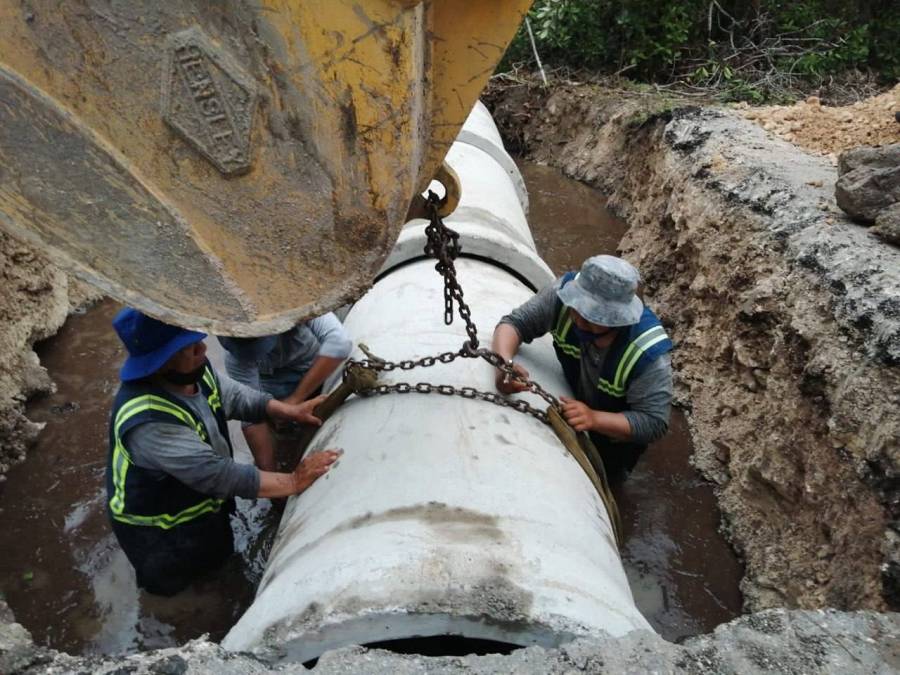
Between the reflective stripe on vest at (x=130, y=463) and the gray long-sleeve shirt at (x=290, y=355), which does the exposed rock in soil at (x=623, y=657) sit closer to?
the reflective stripe on vest at (x=130, y=463)

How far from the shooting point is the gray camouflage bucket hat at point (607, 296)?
289 centimetres

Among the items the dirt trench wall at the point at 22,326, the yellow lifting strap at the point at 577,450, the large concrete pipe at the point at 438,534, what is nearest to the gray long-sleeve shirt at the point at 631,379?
the large concrete pipe at the point at 438,534

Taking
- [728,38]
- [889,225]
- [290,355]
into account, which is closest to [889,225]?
[889,225]

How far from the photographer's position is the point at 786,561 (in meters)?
3.29

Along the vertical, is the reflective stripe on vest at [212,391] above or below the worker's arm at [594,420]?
below

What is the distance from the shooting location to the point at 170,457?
8.21 ft

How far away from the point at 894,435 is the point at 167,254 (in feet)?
8.87

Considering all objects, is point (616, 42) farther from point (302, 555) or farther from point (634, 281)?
point (302, 555)

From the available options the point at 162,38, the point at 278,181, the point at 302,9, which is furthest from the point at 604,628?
the point at 162,38

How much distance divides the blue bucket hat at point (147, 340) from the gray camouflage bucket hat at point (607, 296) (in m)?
1.55

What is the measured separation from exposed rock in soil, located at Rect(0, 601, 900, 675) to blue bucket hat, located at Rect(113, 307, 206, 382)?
91cm

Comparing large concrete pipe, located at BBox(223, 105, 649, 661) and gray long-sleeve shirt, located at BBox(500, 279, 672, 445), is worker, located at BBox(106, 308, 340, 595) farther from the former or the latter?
gray long-sleeve shirt, located at BBox(500, 279, 672, 445)

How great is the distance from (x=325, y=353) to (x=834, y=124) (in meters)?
4.84

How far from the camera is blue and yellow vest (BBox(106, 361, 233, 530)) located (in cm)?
251
